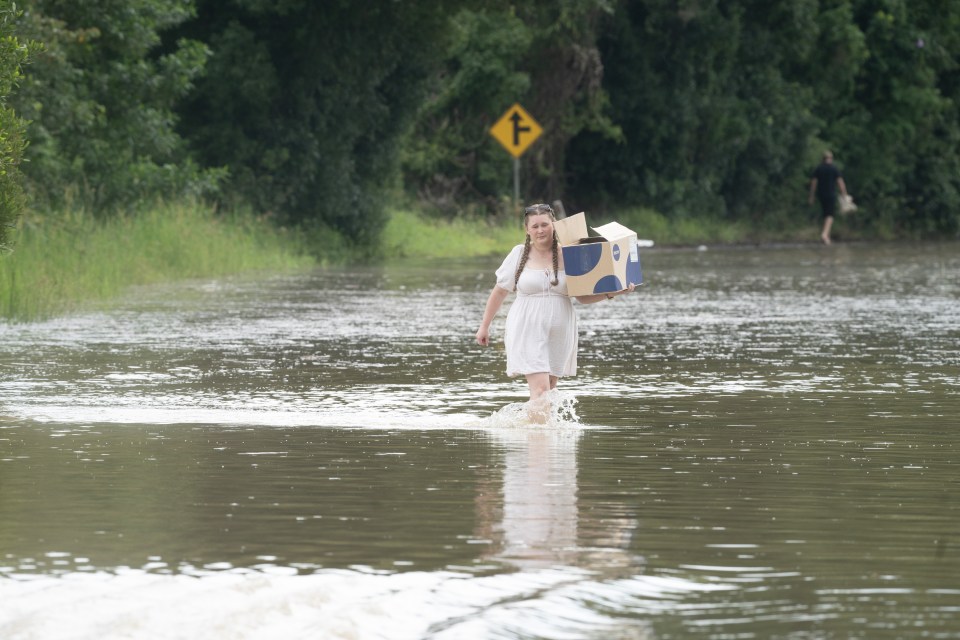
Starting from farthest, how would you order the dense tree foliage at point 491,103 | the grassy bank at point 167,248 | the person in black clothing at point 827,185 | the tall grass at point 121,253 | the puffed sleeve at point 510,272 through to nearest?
1. the person in black clothing at point 827,185
2. the dense tree foliage at point 491,103
3. the grassy bank at point 167,248
4. the tall grass at point 121,253
5. the puffed sleeve at point 510,272

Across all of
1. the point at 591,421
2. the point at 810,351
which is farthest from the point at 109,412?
the point at 810,351

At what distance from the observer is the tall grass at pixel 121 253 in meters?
22.6

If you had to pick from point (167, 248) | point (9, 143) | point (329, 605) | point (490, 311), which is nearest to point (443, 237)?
point (167, 248)

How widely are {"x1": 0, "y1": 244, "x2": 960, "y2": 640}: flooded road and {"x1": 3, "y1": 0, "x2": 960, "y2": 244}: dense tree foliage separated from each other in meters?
11.5

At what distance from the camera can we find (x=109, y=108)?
33.5 meters

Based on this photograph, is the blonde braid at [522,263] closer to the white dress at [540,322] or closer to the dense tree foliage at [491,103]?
the white dress at [540,322]

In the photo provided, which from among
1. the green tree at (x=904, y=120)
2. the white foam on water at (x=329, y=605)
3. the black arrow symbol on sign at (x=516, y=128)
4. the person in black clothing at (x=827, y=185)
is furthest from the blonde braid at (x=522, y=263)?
the green tree at (x=904, y=120)

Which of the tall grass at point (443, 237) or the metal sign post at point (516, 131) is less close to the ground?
the metal sign post at point (516, 131)

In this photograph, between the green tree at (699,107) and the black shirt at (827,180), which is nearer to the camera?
the black shirt at (827,180)

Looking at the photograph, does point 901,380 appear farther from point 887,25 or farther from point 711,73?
point 887,25

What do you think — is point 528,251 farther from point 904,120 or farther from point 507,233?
point 904,120

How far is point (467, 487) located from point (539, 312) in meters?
3.07

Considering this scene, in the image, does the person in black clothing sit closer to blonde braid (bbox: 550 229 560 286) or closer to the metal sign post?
the metal sign post

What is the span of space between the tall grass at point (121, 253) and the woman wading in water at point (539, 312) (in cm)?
947
